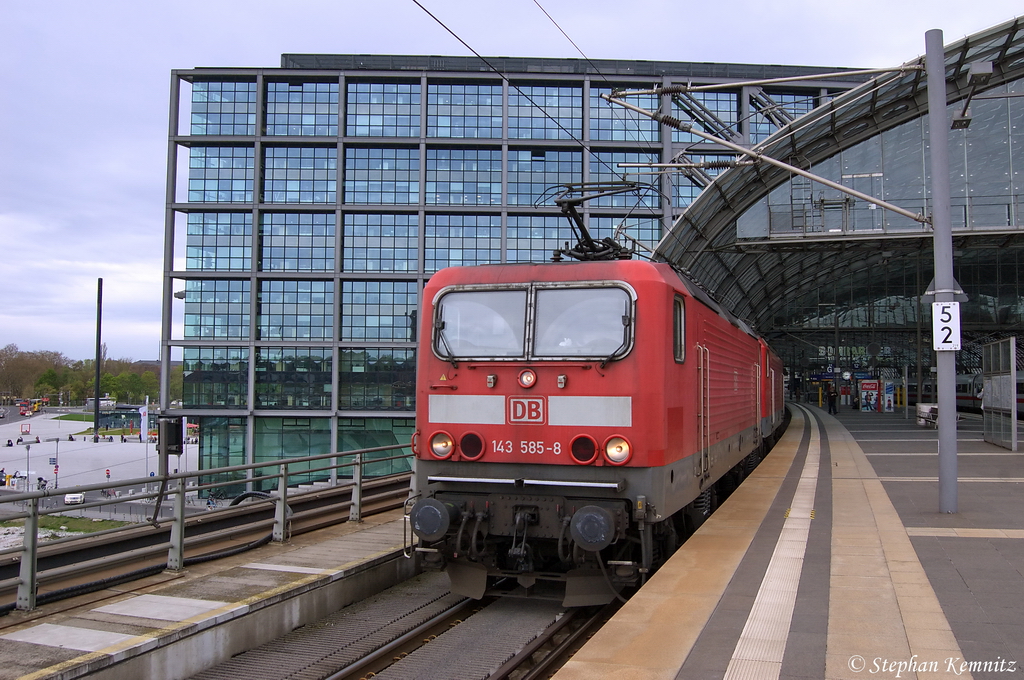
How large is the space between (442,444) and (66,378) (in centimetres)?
7630

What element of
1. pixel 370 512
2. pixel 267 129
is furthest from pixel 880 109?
pixel 267 129

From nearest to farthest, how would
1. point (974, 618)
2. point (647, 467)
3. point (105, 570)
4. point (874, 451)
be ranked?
point (974, 618), point (647, 467), point (105, 570), point (874, 451)

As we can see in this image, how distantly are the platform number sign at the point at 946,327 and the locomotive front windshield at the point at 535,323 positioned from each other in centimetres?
569

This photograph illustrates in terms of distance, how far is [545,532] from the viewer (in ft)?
23.5

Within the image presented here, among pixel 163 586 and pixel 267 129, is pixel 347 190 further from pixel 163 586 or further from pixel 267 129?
pixel 163 586

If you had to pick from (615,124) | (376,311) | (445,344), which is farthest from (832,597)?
(615,124)

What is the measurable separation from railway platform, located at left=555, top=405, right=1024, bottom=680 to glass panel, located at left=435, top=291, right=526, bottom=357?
2.68m

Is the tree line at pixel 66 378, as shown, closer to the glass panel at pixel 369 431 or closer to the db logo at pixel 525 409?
the glass panel at pixel 369 431

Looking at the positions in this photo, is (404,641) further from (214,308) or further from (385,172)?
(214,308)

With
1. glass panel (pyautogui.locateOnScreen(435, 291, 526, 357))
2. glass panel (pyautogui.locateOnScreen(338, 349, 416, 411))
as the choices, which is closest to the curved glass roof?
glass panel (pyautogui.locateOnScreen(338, 349, 416, 411))

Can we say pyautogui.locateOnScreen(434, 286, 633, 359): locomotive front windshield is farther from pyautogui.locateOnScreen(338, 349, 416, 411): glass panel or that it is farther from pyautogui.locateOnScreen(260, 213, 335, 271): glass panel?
pyautogui.locateOnScreen(260, 213, 335, 271): glass panel

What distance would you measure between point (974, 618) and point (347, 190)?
3956 cm

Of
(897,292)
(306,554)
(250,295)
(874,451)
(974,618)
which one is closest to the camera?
(974,618)

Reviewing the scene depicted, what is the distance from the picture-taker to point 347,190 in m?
41.8
